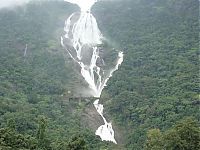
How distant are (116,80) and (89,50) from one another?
64.5 ft

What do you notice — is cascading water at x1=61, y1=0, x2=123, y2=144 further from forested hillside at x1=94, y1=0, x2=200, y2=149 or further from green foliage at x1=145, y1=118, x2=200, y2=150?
green foliage at x1=145, y1=118, x2=200, y2=150

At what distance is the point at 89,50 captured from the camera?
106 m

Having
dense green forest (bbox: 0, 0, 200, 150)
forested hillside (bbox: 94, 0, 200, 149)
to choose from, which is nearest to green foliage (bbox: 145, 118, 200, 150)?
dense green forest (bbox: 0, 0, 200, 150)

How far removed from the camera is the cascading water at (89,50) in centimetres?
8094

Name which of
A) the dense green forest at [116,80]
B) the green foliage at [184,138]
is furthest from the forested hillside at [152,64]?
the green foliage at [184,138]

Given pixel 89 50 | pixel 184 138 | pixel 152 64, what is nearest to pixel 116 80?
pixel 152 64

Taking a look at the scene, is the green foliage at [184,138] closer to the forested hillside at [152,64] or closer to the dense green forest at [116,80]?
the dense green forest at [116,80]

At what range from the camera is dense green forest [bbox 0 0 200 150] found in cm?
4707

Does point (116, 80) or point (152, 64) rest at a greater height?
point (152, 64)

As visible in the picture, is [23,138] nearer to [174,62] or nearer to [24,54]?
[174,62]

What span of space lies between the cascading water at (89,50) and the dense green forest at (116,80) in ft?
5.53

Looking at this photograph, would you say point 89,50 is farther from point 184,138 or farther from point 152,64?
point 184,138

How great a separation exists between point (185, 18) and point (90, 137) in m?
56.4

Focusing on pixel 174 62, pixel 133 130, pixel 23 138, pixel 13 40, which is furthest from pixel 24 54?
pixel 23 138
